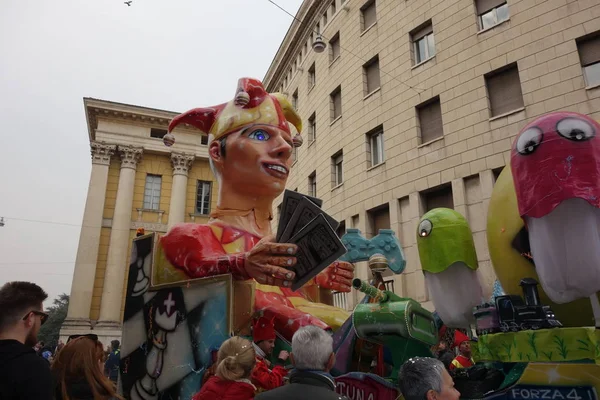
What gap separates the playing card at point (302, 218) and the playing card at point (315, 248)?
37 millimetres

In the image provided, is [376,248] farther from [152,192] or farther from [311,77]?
[152,192]

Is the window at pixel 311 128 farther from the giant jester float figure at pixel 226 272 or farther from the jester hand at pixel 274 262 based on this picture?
the jester hand at pixel 274 262

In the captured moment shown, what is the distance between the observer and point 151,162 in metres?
20.3

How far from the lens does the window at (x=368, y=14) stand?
13.5 metres

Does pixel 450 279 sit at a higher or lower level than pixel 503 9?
lower

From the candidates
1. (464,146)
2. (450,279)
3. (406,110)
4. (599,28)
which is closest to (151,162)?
(406,110)

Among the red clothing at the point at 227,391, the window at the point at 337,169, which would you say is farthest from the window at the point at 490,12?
the red clothing at the point at 227,391

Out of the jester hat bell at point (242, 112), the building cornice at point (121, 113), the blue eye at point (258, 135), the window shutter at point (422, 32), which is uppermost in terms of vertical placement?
the building cornice at point (121, 113)

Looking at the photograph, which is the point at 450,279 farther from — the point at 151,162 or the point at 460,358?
the point at 151,162

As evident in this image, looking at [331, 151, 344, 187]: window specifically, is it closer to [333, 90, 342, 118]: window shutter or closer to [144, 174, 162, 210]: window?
[333, 90, 342, 118]: window shutter

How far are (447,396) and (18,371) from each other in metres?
1.54

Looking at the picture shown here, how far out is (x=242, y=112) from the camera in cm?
398

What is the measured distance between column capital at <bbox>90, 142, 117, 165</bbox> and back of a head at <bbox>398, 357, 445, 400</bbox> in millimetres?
19780

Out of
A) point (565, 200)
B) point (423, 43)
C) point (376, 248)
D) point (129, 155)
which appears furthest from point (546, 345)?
point (129, 155)
